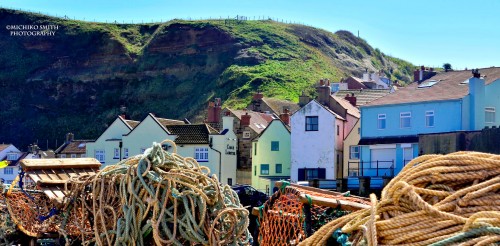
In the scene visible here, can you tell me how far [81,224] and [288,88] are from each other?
272 ft

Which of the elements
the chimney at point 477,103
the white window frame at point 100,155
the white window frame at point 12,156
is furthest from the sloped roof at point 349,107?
the white window frame at point 12,156

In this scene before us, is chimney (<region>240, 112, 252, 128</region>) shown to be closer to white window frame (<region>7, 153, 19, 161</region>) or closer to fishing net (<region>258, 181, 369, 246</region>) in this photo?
white window frame (<region>7, 153, 19, 161</region>)

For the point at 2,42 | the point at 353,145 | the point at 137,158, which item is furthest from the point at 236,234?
the point at 2,42

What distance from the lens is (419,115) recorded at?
38594mm

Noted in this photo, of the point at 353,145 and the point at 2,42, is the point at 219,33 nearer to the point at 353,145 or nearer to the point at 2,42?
the point at 2,42

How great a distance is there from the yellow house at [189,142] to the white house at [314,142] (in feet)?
16.4

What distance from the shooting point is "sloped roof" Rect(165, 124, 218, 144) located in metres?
47.3

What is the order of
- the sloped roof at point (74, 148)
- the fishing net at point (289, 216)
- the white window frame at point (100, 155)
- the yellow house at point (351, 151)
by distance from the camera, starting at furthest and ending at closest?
the sloped roof at point (74, 148)
the white window frame at point (100, 155)
the yellow house at point (351, 151)
the fishing net at point (289, 216)

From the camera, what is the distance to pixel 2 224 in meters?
11.4

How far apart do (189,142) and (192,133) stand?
69 cm

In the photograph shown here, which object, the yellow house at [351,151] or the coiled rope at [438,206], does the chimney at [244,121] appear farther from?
the coiled rope at [438,206]

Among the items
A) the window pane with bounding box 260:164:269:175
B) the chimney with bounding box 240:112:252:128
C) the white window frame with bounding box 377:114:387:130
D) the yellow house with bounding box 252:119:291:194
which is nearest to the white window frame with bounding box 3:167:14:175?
the chimney with bounding box 240:112:252:128

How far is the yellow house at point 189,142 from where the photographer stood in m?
47.3

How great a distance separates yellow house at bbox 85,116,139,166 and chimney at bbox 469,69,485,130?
21.4 meters
